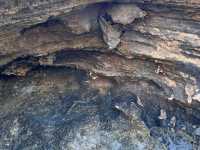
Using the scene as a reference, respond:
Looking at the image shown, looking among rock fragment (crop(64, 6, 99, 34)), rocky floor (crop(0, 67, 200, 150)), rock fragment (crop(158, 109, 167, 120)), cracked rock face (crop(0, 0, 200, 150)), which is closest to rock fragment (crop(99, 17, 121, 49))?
cracked rock face (crop(0, 0, 200, 150))

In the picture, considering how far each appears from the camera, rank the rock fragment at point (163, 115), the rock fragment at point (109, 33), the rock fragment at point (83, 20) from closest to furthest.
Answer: the rock fragment at point (83, 20) < the rock fragment at point (109, 33) < the rock fragment at point (163, 115)

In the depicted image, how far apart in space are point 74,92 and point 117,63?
4.13 ft

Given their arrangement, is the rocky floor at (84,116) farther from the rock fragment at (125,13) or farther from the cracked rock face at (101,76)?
the rock fragment at (125,13)

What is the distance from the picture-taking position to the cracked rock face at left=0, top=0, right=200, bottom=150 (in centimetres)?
782

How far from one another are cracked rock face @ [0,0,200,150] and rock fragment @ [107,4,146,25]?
0.02 metres

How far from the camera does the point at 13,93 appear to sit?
886 cm

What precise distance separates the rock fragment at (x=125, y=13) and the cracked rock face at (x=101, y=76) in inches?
0.8

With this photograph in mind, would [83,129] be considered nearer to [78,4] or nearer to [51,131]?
[51,131]

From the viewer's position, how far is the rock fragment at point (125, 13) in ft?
25.8

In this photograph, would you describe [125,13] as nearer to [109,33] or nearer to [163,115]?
[109,33]

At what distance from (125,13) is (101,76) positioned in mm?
1780

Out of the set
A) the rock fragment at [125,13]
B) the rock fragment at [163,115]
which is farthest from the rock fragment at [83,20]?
the rock fragment at [163,115]

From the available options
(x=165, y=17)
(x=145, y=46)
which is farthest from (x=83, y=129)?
(x=165, y=17)

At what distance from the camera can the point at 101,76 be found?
29.7 ft
